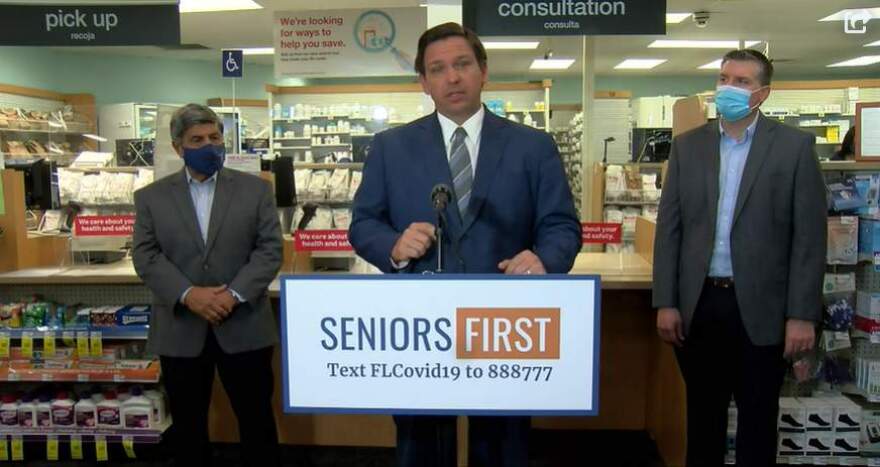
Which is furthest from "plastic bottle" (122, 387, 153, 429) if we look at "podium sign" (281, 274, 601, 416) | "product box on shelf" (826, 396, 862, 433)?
"product box on shelf" (826, 396, 862, 433)

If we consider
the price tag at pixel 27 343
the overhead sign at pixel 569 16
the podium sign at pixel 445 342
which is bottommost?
the price tag at pixel 27 343

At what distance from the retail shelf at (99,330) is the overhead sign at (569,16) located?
231 centimetres

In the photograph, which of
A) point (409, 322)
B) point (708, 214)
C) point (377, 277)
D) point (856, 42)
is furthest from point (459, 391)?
A: point (856, 42)

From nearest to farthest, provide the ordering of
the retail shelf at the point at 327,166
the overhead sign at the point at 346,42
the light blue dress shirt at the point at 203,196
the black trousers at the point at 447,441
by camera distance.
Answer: the black trousers at the point at 447,441
the light blue dress shirt at the point at 203,196
the overhead sign at the point at 346,42
the retail shelf at the point at 327,166

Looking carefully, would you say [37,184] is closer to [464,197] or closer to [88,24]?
[88,24]

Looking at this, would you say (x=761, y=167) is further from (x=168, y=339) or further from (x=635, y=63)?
(x=635, y=63)

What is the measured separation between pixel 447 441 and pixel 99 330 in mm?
2413

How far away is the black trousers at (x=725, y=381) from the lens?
2.25 meters

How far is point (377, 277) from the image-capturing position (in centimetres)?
122

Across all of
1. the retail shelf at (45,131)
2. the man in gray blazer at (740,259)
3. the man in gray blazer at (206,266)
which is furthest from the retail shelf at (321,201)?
Answer: the man in gray blazer at (740,259)

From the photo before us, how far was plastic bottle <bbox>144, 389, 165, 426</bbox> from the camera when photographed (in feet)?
10.9

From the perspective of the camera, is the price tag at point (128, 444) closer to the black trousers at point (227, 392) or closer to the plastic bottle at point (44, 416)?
the plastic bottle at point (44, 416)

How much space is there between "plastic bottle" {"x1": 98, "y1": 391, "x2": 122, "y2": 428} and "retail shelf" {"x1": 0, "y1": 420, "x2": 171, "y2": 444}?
29 millimetres

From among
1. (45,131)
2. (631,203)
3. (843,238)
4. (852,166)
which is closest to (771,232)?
(843,238)
